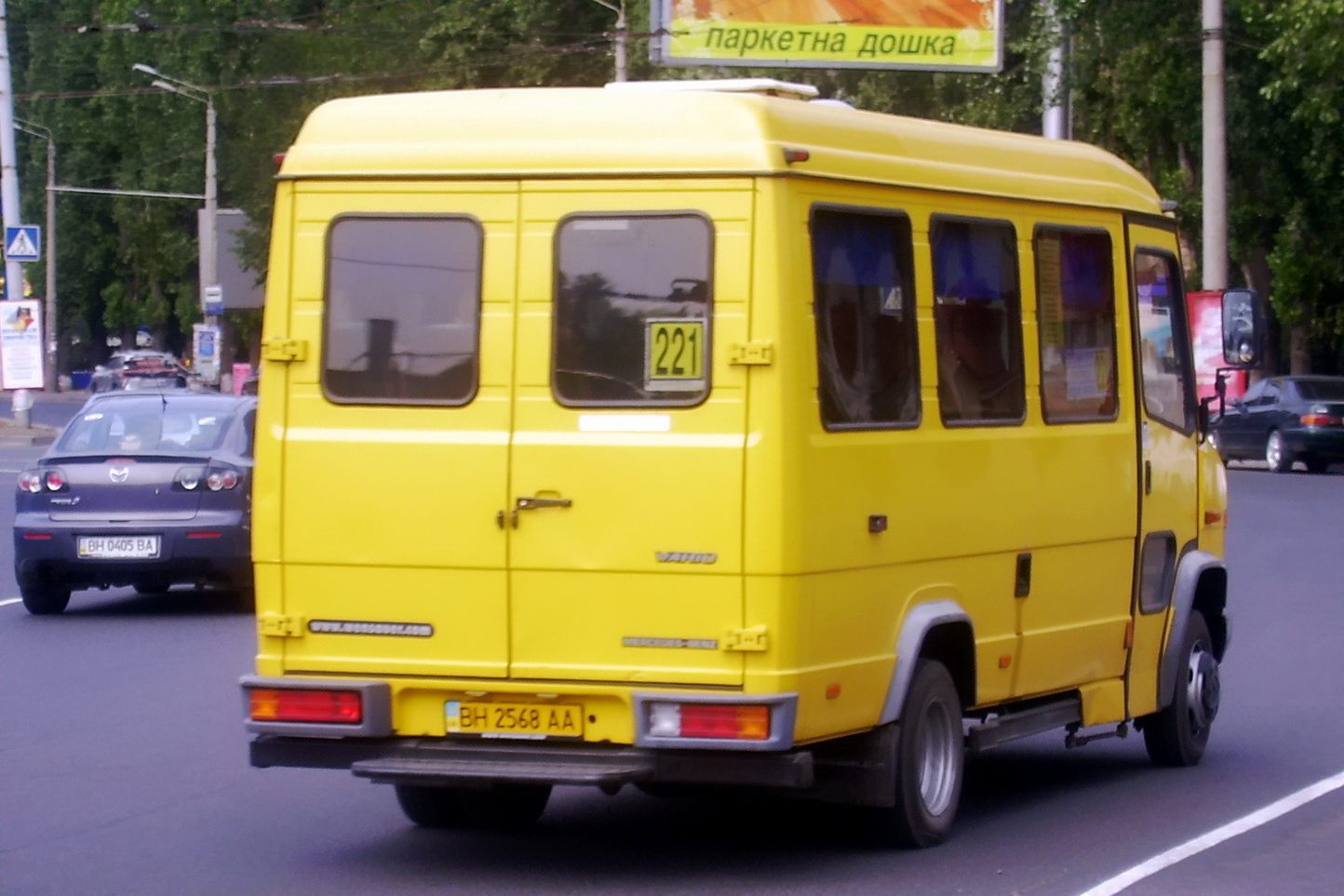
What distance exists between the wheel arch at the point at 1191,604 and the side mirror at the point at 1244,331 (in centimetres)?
87

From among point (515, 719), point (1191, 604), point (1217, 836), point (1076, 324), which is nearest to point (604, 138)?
point (515, 719)

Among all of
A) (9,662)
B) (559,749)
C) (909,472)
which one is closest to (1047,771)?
(909,472)

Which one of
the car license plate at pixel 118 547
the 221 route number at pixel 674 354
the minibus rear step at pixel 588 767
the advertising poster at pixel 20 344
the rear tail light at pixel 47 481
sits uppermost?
the advertising poster at pixel 20 344

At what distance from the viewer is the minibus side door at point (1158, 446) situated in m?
9.58

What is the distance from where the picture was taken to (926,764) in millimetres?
8039

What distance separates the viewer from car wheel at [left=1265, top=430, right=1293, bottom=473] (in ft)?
119

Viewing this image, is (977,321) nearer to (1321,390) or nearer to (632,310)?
(632,310)

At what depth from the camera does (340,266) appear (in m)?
7.61

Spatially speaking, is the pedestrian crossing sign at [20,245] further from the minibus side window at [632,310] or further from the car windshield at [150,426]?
the minibus side window at [632,310]

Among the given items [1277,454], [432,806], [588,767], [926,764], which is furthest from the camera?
[1277,454]

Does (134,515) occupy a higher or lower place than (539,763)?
higher

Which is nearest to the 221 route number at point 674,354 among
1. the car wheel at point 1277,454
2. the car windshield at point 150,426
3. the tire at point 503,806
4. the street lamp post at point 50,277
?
the tire at point 503,806

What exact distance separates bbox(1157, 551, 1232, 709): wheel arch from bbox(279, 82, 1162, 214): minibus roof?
2.71 m

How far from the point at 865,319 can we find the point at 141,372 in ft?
196
